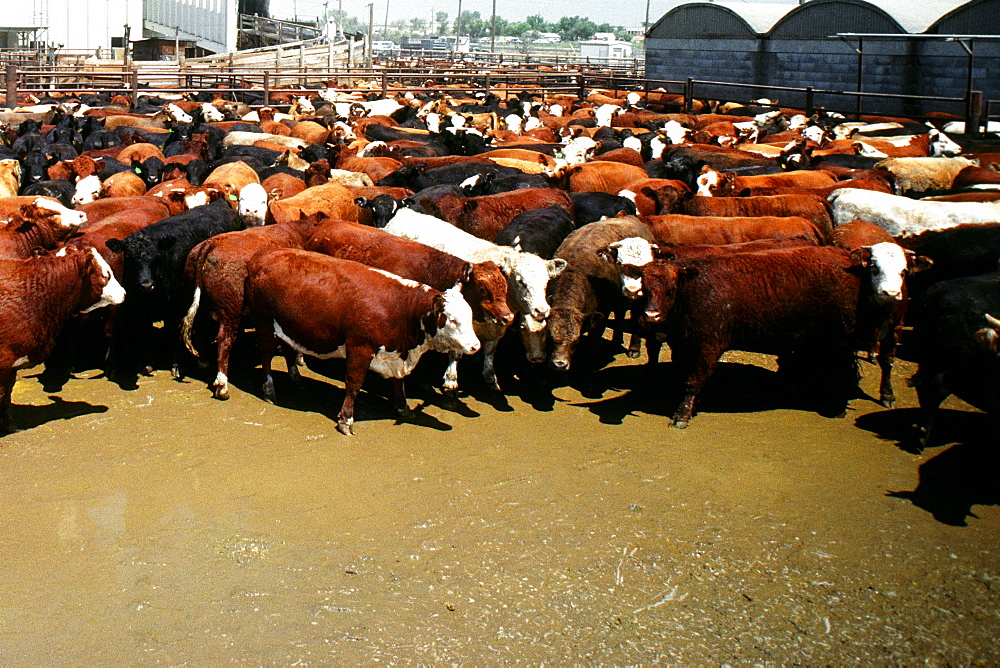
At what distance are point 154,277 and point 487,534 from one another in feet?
12.9

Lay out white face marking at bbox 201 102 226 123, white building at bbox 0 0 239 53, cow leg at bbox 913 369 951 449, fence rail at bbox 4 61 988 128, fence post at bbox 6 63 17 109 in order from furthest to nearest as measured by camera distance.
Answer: white building at bbox 0 0 239 53 < fence rail at bbox 4 61 988 128 < fence post at bbox 6 63 17 109 < white face marking at bbox 201 102 226 123 < cow leg at bbox 913 369 951 449

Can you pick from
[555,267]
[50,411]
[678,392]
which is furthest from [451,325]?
[50,411]

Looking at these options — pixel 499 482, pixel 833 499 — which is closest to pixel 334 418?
pixel 499 482

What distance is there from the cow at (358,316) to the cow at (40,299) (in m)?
1.09

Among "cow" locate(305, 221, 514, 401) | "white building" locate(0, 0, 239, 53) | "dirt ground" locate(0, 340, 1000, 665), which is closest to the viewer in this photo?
"dirt ground" locate(0, 340, 1000, 665)

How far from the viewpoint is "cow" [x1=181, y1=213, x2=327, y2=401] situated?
7.54 meters

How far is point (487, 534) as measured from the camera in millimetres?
5402

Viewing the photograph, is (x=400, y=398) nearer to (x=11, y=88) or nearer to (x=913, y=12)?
(x=11, y=88)

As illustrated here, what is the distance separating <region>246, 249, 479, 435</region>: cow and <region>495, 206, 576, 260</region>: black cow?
1.76 meters

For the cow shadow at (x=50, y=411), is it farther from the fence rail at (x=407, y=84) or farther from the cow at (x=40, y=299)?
the fence rail at (x=407, y=84)

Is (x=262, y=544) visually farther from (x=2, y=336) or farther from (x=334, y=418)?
(x=2, y=336)

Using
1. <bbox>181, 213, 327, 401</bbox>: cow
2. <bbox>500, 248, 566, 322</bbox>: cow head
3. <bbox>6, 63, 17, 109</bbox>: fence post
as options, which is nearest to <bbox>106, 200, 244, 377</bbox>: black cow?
<bbox>181, 213, 327, 401</bbox>: cow

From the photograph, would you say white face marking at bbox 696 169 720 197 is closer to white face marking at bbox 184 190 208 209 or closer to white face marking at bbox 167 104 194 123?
white face marking at bbox 184 190 208 209

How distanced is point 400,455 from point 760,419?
8.60 feet
